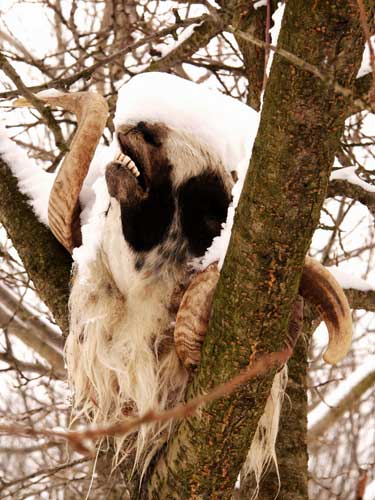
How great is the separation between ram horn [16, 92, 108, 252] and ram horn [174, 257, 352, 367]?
25.1 inches

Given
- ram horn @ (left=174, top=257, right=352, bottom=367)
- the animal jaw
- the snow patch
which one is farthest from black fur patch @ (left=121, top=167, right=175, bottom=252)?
the snow patch

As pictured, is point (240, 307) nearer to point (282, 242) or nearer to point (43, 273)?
point (282, 242)

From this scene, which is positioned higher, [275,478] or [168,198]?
[168,198]

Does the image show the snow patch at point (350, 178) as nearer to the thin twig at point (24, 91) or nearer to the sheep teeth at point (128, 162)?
the sheep teeth at point (128, 162)

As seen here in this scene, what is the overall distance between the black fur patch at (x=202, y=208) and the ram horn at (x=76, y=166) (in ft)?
1.20

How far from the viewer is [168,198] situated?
2.52 meters

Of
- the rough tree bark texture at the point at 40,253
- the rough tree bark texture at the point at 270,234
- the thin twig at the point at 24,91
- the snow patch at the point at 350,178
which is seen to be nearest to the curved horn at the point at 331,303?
the rough tree bark texture at the point at 270,234

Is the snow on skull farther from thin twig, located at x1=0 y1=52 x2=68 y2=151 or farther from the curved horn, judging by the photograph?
thin twig, located at x1=0 y1=52 x2=68 y2=151

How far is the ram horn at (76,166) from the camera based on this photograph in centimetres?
255

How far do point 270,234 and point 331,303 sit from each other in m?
0.47

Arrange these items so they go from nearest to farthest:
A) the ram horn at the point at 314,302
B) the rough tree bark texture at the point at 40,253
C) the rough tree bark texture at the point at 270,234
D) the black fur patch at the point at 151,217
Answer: the rough tree bark texture at the point at 270,234 → the ram horn at the point at 314,302 → the black fur patch at the point at 151,217 → the rough tree bark texture at the point at 40,253

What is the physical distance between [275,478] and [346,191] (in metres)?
1.50

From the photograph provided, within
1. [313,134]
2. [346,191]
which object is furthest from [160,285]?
[346,191]

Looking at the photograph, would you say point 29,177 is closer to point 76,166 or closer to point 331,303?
point 76,166
